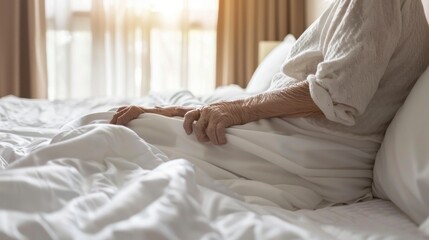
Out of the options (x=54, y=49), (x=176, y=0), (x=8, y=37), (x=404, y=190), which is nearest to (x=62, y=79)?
(x=54, y=49)

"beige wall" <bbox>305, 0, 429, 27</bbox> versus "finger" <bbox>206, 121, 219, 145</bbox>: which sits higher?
"beige wall" <bbox>305, 0, 429, 27</bbox>

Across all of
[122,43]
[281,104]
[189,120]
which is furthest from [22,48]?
[281,104]

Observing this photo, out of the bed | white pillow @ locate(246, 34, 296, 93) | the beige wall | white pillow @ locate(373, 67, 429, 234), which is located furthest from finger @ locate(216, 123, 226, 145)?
the beige wall

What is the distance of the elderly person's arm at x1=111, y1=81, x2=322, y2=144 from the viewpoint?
1066 mm

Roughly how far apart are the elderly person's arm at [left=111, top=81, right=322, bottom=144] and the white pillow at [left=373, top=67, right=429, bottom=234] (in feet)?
0.56

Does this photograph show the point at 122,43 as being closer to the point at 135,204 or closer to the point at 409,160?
the point at 409,160

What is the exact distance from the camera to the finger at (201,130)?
42.1 inches

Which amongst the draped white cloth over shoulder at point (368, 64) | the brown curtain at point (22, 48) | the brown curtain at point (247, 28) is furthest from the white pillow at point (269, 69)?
the brown curtain at point (22, 48)

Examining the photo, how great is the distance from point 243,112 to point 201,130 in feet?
0.37

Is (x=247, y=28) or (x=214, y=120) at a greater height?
(x=247, y=28)

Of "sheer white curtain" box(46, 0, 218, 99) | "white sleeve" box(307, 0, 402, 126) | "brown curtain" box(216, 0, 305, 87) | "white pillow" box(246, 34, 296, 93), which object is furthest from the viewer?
"brown curtain" box(216, 0, 305, 87)

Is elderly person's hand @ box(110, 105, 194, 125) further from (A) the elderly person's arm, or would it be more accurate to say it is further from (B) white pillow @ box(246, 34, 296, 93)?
(B) white pillow @ box(246, 34, 296, 93)

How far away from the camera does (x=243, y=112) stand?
1115 millimetres

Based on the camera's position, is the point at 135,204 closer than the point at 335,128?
Yes
